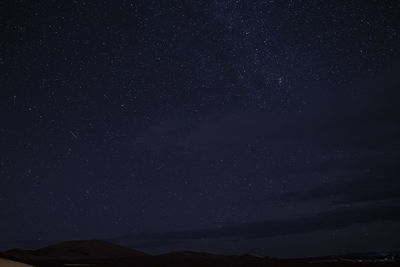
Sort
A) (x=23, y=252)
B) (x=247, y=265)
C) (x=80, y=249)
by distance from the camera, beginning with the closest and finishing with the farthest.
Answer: (x=247, y=265), (x=23, y=252), (x=80, y=249)

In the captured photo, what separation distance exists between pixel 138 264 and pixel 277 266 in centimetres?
566

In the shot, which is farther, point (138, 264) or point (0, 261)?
point (138, 264)

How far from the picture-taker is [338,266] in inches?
641

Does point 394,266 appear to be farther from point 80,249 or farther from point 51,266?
point 80,249

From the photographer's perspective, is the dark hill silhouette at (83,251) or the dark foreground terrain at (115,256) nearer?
the dark foreground terrain at (115,256)

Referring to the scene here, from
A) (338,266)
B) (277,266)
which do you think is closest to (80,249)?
(277,266)

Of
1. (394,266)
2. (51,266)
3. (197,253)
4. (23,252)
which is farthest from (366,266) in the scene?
(23,252)

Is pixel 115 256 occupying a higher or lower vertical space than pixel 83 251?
lower

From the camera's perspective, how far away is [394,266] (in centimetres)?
1564

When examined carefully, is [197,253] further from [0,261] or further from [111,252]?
[0,261]

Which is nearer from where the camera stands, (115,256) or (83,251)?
(115,256)

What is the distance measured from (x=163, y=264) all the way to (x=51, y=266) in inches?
173

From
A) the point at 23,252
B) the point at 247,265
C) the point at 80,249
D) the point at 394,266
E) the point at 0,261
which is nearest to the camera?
the point at 0,261

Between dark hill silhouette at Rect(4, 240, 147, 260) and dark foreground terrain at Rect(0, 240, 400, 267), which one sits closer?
dark foreground terrain at Rect(0, 240, 400, 267)
